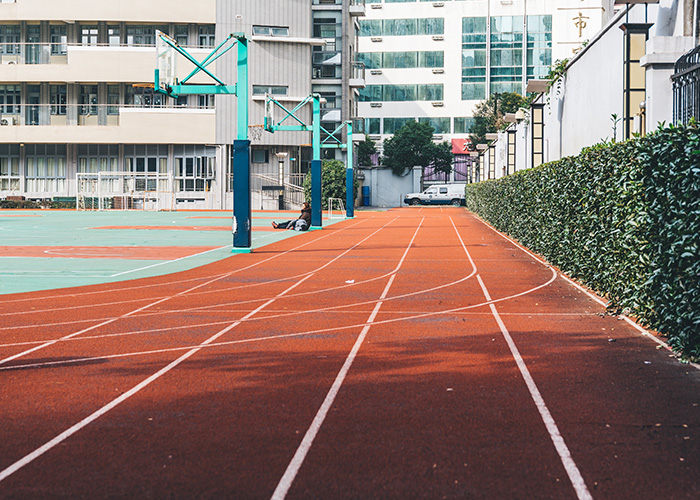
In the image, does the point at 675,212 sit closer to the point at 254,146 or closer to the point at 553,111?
the point at 553,111

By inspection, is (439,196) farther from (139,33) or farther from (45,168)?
(45,168)

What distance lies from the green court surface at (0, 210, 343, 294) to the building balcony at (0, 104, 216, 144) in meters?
25.7

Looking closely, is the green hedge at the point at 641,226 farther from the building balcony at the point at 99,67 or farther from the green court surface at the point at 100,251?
the building balcony at the point at 99,67

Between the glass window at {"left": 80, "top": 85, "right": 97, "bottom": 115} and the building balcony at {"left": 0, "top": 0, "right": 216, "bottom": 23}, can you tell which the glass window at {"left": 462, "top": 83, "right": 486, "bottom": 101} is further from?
the glass window at {"left": 80, "top": 85, "right": 97, "bottom": 115}

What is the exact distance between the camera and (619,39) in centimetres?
1659

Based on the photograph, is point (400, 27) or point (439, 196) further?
point (400, 27)

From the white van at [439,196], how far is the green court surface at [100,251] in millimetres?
43344

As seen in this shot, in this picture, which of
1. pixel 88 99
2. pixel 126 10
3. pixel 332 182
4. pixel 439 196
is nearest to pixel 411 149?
pixel 439 196

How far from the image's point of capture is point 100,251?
2080 cm

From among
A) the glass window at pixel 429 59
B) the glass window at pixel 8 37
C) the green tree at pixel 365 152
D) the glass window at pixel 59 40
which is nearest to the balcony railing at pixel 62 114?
the glass window at pixel 59 40

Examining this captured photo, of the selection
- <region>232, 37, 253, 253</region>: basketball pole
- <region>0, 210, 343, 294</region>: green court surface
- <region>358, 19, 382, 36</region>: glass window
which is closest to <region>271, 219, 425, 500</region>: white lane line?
<region>0, 210, 343, 294</region>: green court surface

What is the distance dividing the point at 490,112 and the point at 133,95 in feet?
117

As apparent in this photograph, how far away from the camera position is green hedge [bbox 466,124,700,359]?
7.39m

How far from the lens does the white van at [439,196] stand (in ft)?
244
